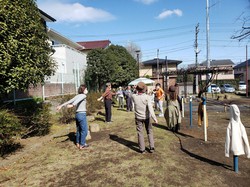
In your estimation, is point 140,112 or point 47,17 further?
point 47,17

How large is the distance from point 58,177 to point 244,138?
3618 millimetres

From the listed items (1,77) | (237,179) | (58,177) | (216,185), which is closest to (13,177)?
(58,177)

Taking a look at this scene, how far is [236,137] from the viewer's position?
3.90 m

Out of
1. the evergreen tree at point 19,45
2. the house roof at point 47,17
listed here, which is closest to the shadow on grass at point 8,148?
the evergreen tree at point 19,45

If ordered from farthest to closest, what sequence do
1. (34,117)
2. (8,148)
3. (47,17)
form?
(47,17) → (34,117) → (8,148)

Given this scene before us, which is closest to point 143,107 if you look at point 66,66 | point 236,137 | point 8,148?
point 236,137

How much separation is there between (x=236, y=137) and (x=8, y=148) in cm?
534

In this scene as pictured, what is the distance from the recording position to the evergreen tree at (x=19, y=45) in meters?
4.60

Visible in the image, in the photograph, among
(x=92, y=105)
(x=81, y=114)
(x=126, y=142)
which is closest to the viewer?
(x=81, y=114)

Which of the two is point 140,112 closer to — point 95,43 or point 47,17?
point 47,17

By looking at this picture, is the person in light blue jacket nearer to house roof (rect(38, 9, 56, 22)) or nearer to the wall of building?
the wall of building

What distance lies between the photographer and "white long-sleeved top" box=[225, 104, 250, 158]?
387cm

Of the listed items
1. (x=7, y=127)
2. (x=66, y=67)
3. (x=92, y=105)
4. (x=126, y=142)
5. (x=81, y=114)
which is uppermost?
(x=66, y=67)

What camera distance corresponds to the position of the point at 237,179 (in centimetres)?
375
